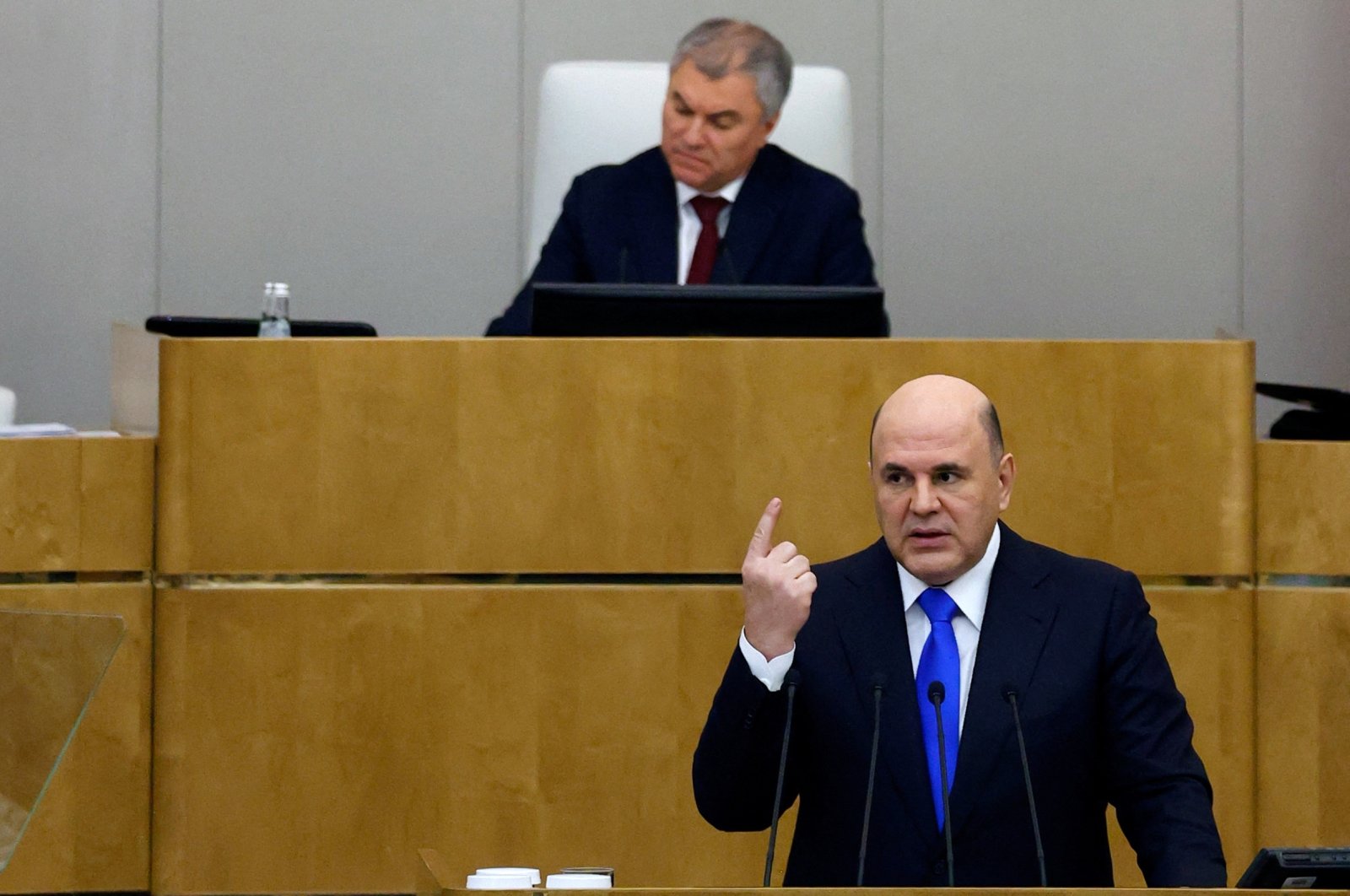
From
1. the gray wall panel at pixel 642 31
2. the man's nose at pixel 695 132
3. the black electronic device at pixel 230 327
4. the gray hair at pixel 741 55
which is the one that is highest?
the gray wall panel at pixel 642 31

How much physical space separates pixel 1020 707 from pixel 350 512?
116 centimetres

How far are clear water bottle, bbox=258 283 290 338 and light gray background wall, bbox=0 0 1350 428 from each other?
1977 mm

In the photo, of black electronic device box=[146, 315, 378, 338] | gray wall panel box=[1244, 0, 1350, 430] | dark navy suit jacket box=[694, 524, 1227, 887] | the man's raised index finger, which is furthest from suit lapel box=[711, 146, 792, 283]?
gray wall panel box=[1244, 0, 1350, 430]

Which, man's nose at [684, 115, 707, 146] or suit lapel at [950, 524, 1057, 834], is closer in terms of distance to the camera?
suit lapel at [950, 524, 1057, 834]

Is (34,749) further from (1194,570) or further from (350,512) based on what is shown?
(1194,570)

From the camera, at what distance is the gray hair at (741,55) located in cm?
371

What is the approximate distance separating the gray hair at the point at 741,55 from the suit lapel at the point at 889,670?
5.26ft

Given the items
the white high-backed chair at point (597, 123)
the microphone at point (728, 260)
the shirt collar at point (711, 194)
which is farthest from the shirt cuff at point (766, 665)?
the white high-backed chair at point (597, 123)

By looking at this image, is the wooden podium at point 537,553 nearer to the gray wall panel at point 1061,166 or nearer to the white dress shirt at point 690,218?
the white dress shirt at point 690,218

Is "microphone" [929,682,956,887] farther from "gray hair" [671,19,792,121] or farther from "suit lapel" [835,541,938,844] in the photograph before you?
"gray hair" [671,19,792,121]

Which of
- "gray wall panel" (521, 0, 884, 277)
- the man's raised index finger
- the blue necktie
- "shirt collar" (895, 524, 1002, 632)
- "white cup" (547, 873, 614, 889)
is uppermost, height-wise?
"gray wall panel" (521, 0, 884, 277)

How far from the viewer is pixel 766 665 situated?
210 cm

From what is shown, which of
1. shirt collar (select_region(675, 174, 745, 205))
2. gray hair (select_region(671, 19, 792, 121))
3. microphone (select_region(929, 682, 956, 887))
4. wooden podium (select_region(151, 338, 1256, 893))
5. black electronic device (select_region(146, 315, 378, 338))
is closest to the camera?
microphone (select_region(929, 682, 956, 887))

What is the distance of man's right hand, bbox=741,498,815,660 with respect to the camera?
2.04 metres
